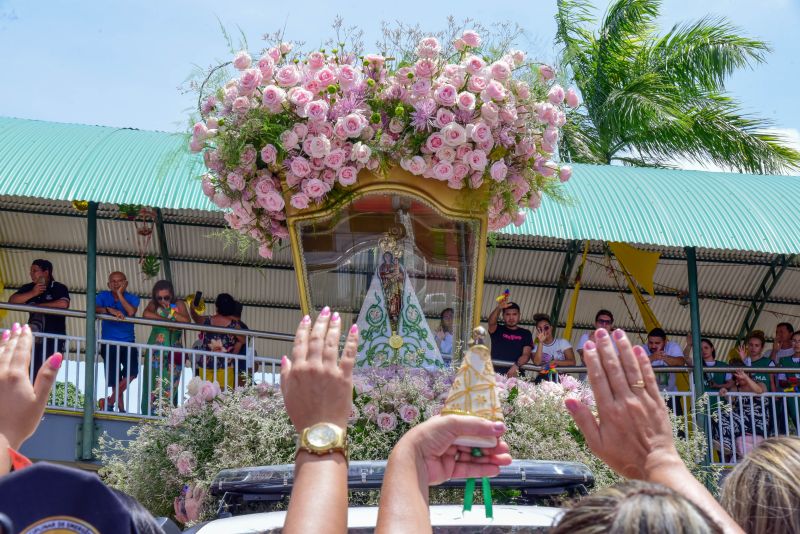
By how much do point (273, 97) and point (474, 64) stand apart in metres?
1.16

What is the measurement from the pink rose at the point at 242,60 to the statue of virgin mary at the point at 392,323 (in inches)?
52.9

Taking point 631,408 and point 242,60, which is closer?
point 631,408

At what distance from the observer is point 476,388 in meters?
2.99

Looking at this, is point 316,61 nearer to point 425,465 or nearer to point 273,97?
point 273,97

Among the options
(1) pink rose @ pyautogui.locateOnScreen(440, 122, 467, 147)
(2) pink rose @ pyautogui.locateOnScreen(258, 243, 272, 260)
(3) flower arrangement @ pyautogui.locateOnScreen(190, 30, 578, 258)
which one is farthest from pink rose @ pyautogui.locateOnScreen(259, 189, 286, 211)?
(1) pink rose @ pyautogui.locateOnScreen(440, 122, 467, 147)

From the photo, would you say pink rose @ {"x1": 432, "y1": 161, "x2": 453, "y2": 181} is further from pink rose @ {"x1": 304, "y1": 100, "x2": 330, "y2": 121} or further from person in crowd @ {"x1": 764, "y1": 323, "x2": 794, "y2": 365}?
person in crowd @ {"x1": 764, "y1": 323, "x2": 794, "y2": 365}

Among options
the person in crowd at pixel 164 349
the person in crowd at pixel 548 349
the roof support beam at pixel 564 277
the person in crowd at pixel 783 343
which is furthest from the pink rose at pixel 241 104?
the roof support beam at pixel 564 277

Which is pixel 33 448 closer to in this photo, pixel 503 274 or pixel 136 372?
pixel 136 372

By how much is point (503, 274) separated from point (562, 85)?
8.55m

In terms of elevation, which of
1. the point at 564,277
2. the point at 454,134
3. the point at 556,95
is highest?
the point at 564,277

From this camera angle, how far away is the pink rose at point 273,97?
235 inches

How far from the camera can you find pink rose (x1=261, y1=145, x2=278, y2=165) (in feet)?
20.0

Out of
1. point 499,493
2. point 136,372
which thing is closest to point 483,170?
point 499,493

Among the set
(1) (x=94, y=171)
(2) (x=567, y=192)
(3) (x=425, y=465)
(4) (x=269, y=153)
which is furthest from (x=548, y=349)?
(3) (x=425, y=465)
